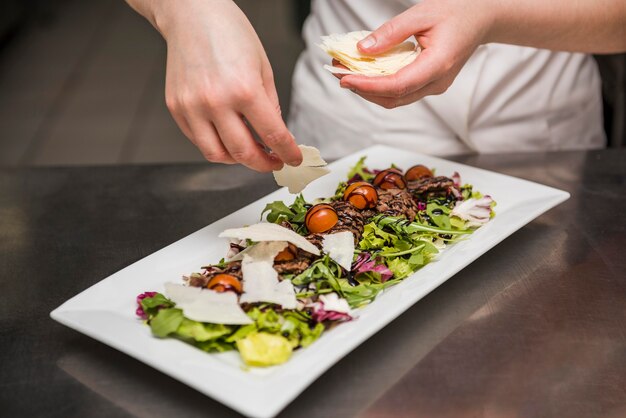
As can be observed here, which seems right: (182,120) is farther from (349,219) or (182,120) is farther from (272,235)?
(349,219)

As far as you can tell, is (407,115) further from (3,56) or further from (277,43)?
(3,56)

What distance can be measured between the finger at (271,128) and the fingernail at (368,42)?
296mm

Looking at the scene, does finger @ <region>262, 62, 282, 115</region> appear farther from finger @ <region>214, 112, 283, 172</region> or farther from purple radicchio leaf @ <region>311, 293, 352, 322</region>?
purple radicchio leaf @ <region>311, 293, 352, 322</region>

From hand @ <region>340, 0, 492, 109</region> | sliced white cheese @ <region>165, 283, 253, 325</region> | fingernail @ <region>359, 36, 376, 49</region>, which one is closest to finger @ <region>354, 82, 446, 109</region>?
hand @ <region>340, 0, 492, 109</region>

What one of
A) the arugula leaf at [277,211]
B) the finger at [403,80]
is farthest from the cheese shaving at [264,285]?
the finger at [403,80]

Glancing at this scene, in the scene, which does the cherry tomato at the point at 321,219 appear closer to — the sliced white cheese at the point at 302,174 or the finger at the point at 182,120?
the sliced white cheese at the point at 302,174

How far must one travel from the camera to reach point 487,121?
71.0 inches

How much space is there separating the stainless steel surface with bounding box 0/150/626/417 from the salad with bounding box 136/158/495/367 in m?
0.07

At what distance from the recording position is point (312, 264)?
1.14 metres

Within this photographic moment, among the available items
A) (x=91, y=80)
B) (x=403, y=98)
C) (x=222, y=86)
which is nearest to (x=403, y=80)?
(x=403, y=98)

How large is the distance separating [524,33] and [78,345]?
41.8 inches

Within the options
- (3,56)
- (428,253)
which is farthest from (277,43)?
(428,253)

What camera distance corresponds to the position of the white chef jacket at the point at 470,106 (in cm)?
175

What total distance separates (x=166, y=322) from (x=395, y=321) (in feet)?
1.14
